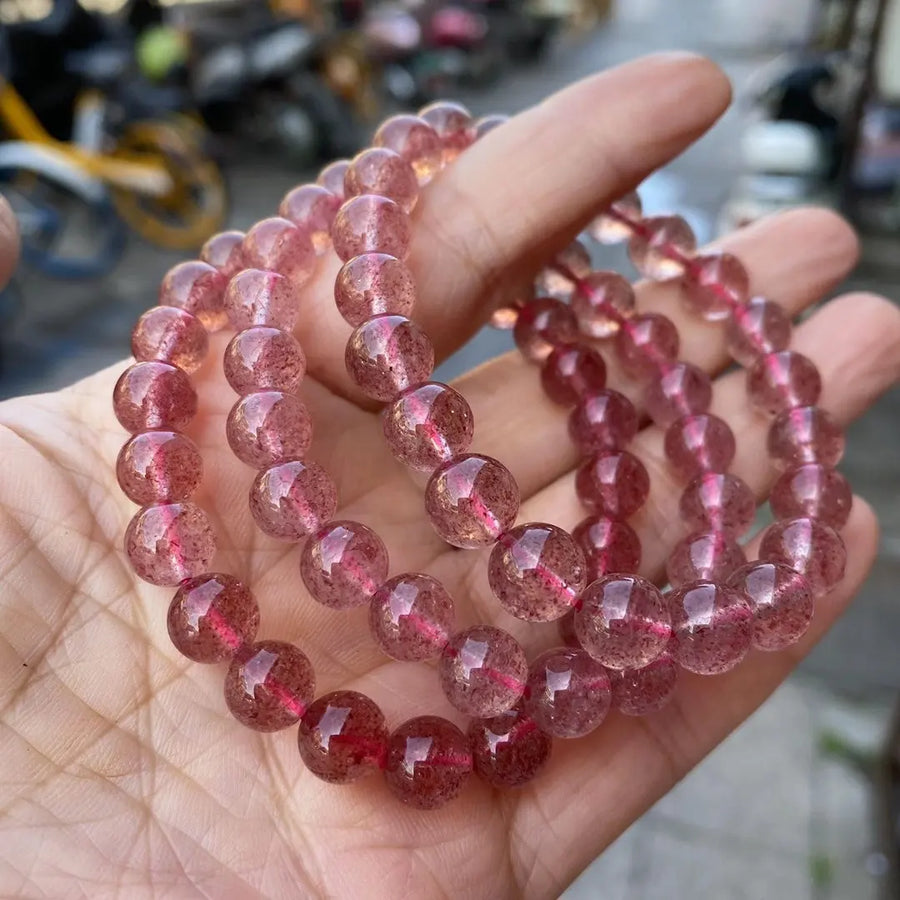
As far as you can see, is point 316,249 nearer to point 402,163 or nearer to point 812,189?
point 402,163

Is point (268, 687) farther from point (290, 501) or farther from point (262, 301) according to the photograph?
point (262, 301)

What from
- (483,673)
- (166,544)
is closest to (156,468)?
(166,544)

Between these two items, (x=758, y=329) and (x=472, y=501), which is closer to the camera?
(x=472, y=501)

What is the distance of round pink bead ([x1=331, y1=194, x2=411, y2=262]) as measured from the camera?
1104mm

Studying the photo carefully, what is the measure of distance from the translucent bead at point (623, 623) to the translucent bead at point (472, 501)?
0.40 feet

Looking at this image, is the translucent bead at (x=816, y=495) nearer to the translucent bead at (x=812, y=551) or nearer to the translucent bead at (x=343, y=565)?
the translucent bead at (x=812, y=551)

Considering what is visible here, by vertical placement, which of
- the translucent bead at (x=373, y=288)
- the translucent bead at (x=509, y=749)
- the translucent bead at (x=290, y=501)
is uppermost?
the translucent bead at (x=373, y=288)

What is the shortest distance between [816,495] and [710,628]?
Answer: 317 mm

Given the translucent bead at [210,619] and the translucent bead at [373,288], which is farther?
the translucent bead at [373,288]

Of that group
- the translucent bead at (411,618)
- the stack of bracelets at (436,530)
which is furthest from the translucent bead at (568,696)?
the translucent bead at (411,618)

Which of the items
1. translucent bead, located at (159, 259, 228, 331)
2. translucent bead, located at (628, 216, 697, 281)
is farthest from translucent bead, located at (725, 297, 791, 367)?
translucent bead, located at (159, 259, 228, 331)

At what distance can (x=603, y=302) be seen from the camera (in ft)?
4.33

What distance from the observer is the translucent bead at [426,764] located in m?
0.91

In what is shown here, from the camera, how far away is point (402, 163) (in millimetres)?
1191
